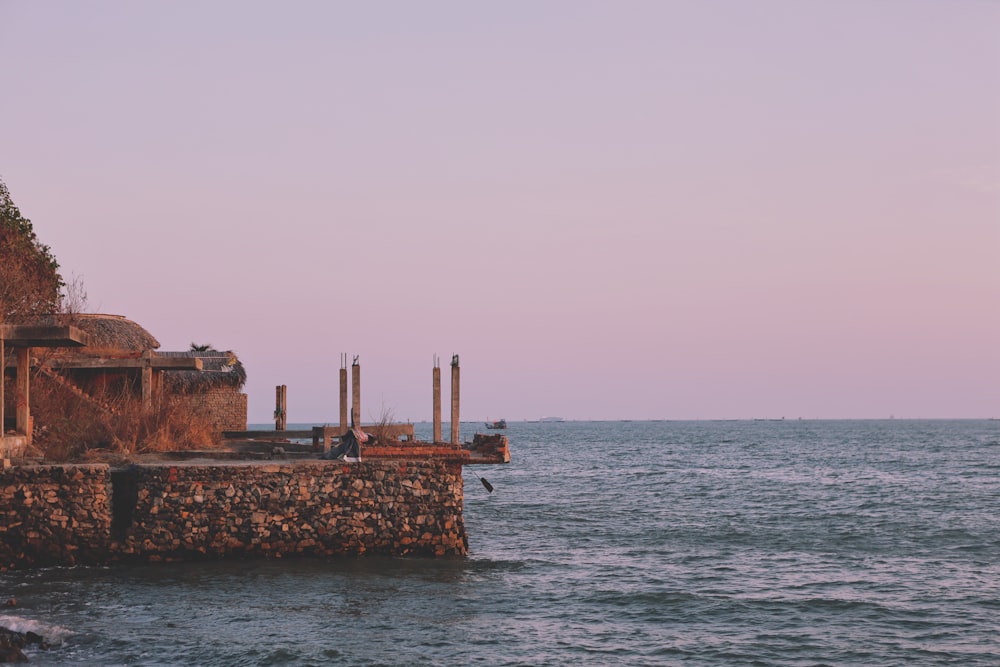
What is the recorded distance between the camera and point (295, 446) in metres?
27.7

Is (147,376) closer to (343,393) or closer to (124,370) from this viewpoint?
(124,370)

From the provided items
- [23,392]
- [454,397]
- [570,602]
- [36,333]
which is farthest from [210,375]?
[570,602]

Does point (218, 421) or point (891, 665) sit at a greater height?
point (218, 421)

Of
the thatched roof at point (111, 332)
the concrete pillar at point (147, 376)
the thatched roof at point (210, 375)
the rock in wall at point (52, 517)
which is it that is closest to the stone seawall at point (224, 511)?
the rock in wall at point (52, 517)

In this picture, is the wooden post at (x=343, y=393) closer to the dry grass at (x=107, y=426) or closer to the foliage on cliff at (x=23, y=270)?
the dry grass at (x=107, y=426)

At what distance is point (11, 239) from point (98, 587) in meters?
18.8

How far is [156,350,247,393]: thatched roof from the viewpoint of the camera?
36.5 metres

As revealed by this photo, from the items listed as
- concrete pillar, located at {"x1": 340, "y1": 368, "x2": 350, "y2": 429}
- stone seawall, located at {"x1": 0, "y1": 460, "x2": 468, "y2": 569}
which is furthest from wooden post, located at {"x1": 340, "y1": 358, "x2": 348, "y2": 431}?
stone seawall, located at {"x1": 0, "y1": 460, "x2": 468, "y2": 569}

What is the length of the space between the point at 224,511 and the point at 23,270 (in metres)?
17.4

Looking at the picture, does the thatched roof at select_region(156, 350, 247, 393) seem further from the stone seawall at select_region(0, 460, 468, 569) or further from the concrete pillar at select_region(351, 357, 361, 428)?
the stone seawall at select_region(0, 460, 468, 569)

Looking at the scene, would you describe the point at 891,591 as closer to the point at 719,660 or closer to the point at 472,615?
the point at 719,660

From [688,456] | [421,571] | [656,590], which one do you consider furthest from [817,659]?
[688,456]

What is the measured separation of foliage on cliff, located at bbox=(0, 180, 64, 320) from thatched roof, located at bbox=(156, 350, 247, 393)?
15.9ft

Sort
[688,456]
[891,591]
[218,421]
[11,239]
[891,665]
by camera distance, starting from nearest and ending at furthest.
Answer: [891,665]
[891,591]
[11,239]
[218,421]
[688,456]
